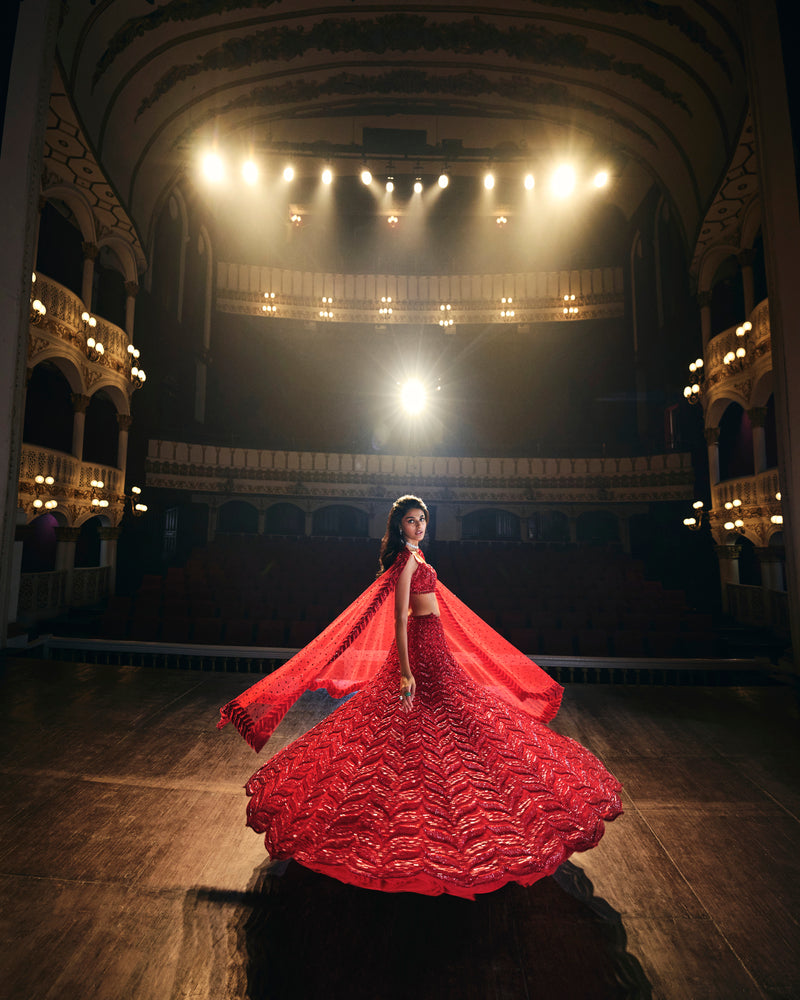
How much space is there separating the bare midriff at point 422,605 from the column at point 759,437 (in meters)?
8.68

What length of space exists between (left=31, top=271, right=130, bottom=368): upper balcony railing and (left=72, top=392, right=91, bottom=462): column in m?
0.89

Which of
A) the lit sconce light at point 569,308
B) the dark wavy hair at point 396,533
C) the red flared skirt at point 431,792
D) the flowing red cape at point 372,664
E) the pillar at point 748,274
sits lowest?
the red flared skirt at point 431,792

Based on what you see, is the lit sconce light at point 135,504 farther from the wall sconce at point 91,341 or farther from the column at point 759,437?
the column at point 759,437

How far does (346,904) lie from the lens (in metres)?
1.70

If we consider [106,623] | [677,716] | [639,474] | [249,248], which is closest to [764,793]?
[677,716]

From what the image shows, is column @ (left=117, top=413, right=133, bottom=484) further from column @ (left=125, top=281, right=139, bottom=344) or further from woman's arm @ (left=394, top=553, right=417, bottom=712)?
woman's arm @ (left=394, top=553, right=417, bottom=712)

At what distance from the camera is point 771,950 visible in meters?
1.58

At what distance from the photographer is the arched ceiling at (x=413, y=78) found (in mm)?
7945

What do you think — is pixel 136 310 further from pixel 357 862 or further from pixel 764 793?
pixel 764 793

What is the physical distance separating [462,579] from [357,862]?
739 cm

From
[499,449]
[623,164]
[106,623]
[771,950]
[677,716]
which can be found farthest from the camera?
[499,449]

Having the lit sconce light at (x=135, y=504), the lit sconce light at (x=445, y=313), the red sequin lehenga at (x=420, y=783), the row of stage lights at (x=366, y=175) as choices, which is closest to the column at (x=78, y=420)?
the lit sconce light at (x=135, y=504)

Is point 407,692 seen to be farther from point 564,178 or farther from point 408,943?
point 564,178

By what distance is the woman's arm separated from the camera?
77.5 inches
